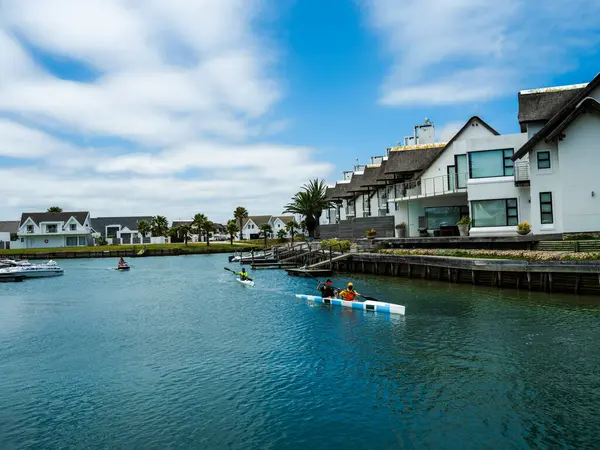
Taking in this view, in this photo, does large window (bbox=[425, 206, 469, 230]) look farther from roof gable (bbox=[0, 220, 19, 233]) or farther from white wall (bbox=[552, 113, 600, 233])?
roof gable (bbox=[0, 220, 19, 233])

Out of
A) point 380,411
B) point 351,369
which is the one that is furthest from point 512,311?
point 380,411

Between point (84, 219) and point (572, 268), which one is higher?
point (84, 219)

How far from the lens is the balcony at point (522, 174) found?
36344 mm

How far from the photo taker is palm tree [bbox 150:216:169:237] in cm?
13288

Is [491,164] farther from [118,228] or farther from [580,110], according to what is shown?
[118,228]

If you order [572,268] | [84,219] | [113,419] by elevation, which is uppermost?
[84,219]

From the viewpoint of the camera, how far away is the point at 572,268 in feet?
85.3

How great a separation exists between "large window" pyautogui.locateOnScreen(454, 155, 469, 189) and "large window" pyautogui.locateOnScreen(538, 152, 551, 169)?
878 cm

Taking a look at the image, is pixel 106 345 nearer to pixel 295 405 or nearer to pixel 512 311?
pixel 295 405

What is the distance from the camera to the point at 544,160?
111 ft

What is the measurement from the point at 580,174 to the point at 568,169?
81 cm

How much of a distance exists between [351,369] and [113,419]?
24.7 feet

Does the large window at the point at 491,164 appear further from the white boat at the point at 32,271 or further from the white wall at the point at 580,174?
the white boat at the point at 32,271

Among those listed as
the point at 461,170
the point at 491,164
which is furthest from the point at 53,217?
the point at 491,164
